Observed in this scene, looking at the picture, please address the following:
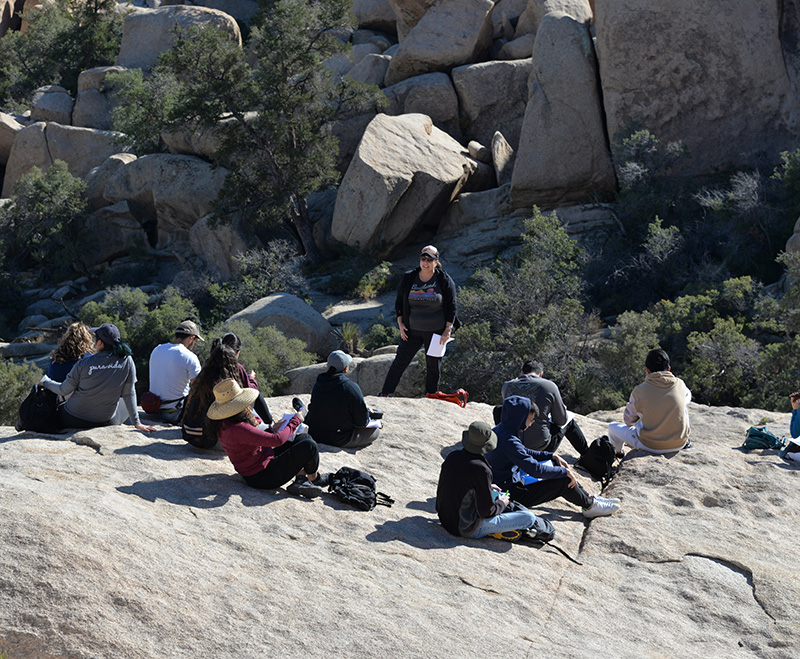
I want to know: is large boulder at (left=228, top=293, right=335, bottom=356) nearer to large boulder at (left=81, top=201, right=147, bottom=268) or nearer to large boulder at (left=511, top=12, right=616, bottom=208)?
large boulder at (left=511, top=12, right=616, bottom=208)

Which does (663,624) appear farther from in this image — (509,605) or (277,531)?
(277,531)

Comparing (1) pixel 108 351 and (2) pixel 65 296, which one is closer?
(1) pixel 108 351

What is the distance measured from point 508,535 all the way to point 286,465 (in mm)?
1983

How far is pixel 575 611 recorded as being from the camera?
5855mm

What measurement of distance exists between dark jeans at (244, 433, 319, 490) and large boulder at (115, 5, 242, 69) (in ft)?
116

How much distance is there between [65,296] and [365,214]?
45.6 ft

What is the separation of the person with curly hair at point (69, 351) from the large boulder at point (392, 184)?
17058mm

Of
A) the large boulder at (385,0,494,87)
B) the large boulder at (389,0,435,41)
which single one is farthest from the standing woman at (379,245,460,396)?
the large boulder at (389,0,435,41)

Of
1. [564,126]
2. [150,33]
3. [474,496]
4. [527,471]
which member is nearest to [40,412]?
[474,496]

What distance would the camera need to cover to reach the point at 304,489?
22.6 ft

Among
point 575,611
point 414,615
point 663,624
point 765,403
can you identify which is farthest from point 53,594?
point 765,403

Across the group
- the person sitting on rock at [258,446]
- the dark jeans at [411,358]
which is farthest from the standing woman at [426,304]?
the person sitting on rock at [258,446]

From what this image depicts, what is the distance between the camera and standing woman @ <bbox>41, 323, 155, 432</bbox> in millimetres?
7762

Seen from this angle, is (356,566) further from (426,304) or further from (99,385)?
(426,304)
